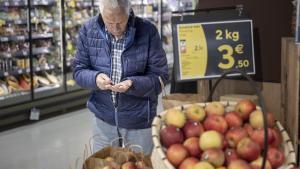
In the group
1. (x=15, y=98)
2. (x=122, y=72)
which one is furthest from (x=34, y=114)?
(x=122, y=72)

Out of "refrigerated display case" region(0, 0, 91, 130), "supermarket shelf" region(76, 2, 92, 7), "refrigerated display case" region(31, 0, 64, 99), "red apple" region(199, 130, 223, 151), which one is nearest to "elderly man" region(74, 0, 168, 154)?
"red apple" region(199, 130, 223, 151)

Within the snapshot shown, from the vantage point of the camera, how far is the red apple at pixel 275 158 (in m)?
1.60

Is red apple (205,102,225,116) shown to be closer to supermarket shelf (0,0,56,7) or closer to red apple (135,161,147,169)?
red apple (135,161,147,169)

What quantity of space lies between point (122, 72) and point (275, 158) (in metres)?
1.26

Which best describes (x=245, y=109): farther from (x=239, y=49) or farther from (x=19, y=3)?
(x=19, y=3)

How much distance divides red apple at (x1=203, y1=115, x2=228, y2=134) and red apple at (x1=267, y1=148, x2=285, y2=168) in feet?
0.60

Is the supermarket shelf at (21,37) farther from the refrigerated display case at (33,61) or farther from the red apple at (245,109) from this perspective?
the red apple at (245,109)

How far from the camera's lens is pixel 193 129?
1.70 m

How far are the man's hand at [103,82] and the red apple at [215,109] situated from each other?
0.85 m

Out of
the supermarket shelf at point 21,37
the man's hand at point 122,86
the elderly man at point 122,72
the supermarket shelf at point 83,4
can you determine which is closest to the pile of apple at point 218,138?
the man's hand at point 122,86

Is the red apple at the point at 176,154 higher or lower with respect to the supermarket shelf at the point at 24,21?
lower

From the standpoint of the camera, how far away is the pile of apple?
157 centimetres

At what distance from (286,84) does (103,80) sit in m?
1.00

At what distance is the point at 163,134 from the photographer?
171cm
